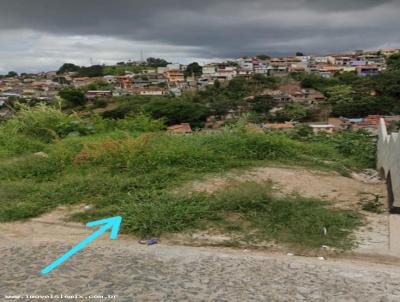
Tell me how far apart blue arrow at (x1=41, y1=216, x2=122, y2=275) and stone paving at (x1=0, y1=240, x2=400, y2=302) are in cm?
6

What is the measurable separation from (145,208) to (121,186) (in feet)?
2.74

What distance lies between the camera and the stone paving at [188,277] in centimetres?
226

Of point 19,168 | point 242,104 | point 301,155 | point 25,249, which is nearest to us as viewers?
point 25,249

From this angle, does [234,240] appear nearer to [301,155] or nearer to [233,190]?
[233,190]

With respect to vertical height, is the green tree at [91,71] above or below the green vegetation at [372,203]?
above

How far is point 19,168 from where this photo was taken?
5.27 meters

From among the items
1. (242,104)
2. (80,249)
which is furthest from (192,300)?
(242,104)

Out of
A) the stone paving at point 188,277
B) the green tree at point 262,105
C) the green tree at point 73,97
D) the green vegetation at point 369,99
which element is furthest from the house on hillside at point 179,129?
the green tree at point 262,105

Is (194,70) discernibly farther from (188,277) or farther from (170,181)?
(188,277)

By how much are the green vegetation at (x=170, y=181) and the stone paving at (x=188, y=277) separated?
0.39 m

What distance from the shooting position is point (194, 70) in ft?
303

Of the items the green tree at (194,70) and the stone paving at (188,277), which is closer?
the stone paving at (188,277)

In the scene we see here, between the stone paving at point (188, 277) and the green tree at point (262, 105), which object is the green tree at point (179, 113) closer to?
the stone paving at point (188, 277)

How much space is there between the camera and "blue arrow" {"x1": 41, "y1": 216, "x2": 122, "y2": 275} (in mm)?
2717
